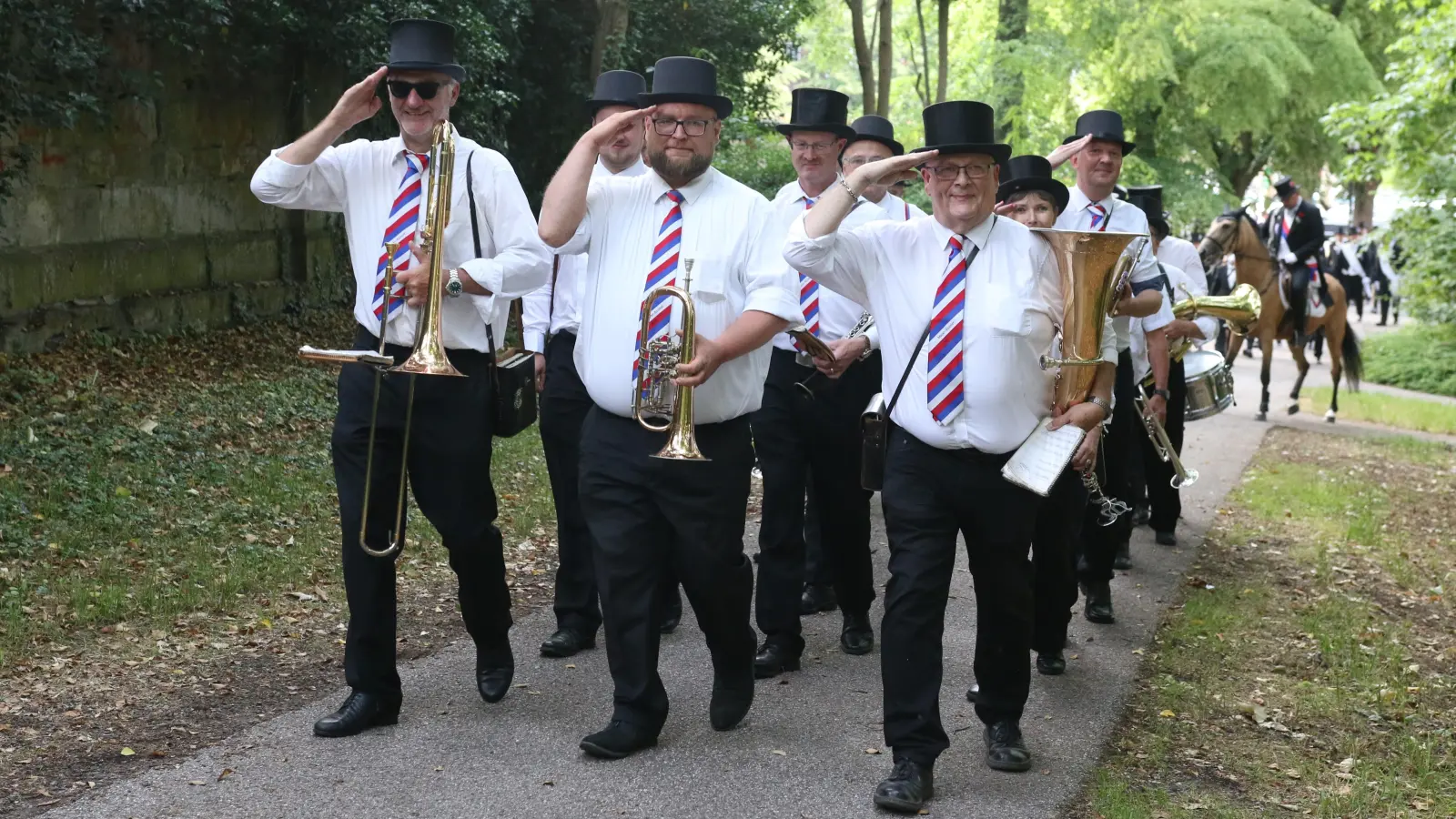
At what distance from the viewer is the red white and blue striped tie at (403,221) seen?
5621mm

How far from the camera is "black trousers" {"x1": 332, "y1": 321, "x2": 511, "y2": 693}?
5.66m

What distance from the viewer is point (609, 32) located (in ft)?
56.2

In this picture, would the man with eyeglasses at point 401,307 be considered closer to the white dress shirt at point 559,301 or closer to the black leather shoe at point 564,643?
the black leather shoe at point 564,643

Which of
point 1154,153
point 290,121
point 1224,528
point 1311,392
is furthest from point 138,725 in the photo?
point 1154,153

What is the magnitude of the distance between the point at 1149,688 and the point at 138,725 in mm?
4280

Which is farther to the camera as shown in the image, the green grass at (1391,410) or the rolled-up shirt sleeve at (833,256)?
the green grass at (1391,410)

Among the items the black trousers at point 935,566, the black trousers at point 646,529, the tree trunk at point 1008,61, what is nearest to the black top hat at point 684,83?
the black trousers at point 646,529

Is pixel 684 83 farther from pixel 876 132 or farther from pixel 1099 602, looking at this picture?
pixel 1099 602

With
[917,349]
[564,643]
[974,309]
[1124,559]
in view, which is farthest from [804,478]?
[1124,559]

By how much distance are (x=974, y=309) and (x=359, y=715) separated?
269 cm

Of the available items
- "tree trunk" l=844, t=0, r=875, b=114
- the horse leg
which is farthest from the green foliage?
"tree trunk" l=844, t=0, r=875, b=114

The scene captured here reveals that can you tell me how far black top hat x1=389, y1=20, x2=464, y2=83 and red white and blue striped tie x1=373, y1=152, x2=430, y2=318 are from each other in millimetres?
337

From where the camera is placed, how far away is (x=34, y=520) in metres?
8.62

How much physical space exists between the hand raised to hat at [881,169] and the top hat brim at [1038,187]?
1343 mm
